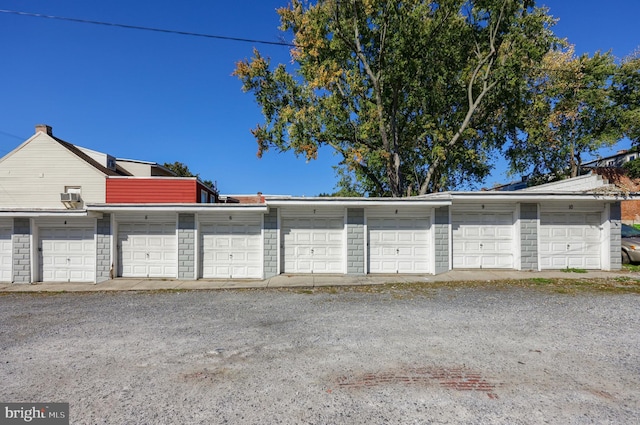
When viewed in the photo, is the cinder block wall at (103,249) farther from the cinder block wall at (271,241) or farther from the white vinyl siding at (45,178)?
the white vinyl siding at (45,178)

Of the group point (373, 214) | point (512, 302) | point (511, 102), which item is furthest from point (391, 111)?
point (512, 302)

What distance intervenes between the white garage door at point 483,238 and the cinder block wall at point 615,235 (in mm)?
3643

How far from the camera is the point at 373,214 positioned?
11961mm

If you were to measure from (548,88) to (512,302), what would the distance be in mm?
19006

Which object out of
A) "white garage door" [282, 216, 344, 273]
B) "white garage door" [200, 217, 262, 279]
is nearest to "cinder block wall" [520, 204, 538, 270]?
"white garage door" [282, 216, 344, 273]

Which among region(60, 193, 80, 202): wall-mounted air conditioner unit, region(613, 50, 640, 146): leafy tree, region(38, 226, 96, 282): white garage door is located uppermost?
region(613, 50, 640, 146): leafy tree

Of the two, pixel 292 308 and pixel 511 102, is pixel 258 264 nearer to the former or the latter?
pixel 292 308

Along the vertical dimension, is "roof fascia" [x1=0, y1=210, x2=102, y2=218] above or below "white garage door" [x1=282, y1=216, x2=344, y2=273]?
above

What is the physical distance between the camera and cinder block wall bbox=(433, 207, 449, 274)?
38.5 ft

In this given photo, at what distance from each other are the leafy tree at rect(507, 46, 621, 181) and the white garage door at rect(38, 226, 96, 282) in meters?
23.2

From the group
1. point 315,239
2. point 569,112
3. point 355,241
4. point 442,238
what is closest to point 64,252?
point 315,239

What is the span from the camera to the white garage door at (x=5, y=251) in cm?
1196

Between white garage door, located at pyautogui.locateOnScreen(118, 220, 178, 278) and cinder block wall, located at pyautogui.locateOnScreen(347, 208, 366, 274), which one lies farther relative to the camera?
white garage door, located at pyautogui.locateOnScreen(118, 220, 178, 278)

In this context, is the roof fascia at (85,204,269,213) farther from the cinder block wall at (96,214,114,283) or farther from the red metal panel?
the red metal panel
